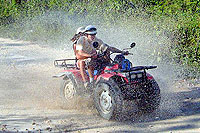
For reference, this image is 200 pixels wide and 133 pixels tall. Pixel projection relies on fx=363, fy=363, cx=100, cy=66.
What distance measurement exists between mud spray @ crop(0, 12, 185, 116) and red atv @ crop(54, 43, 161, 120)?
0.49 meters

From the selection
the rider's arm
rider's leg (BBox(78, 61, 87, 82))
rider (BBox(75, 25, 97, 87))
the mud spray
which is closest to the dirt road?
the mud spray

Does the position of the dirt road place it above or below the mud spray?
below

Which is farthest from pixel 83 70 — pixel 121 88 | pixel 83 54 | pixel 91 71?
pixel 121 88

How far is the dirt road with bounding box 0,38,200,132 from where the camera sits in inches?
257

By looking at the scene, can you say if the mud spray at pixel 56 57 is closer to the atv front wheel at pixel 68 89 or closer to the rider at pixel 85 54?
the atv front wheel at pixel 68 89

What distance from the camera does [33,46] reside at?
17.9 metres

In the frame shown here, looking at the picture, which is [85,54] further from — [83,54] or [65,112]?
[65,112]

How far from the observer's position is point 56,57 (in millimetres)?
14406

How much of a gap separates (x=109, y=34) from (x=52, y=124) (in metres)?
7.58

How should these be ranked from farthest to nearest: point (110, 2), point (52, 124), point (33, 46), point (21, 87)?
point (33, 46)
point (110, 2)
point (21, 87)
point (52, 124)

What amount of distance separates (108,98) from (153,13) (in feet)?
21.1

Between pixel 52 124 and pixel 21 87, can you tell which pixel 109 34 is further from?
pixel 52 124

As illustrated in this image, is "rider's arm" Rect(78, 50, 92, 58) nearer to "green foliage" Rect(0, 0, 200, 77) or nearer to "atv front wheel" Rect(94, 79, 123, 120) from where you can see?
"atv front wheel" Rect(94, 79, 123, 120)

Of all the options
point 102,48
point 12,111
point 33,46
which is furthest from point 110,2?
point 12,111
